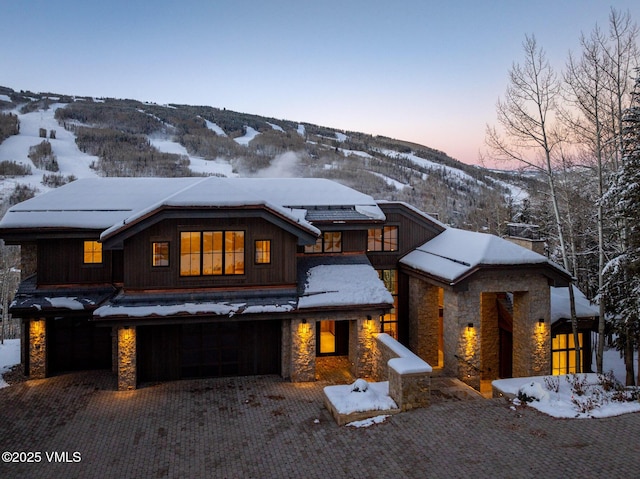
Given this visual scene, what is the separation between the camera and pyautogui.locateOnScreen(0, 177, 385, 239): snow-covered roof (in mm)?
14516

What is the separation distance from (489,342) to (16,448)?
55.4 ft

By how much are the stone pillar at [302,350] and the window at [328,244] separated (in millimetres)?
4163

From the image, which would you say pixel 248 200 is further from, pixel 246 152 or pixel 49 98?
pixel 49 98

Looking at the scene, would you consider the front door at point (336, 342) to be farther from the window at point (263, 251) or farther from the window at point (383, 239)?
the window at point (263, 251)

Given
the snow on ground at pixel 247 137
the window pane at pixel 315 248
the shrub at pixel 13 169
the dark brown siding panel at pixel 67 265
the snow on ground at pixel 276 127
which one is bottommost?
the dark brown siding panel at pixel 67 265

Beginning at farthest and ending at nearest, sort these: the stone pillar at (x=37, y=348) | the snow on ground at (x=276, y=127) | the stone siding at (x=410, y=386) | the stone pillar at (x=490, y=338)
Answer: the snow on ground at (x=276, y=127), the stone pillar at (x=490, y=338), the stone pillar at (x=37, y=348), the stone siding at (x=410, y=386)

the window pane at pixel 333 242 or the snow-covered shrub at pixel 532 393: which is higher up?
the window pane at pixel 333 242

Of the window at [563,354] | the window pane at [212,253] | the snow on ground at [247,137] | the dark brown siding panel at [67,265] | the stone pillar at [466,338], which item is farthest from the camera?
the snow on ground at [247,137]

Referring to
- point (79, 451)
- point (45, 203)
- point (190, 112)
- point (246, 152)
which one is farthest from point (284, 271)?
point (190, 112)

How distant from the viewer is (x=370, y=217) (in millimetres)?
17812

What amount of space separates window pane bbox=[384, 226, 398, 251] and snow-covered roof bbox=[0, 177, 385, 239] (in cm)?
177

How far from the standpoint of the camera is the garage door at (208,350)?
596 inches

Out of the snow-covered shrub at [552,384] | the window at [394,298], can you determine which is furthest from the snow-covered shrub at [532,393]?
the window at [394,298]

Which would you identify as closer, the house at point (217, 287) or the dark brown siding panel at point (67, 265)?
the house at point (217, 287)
